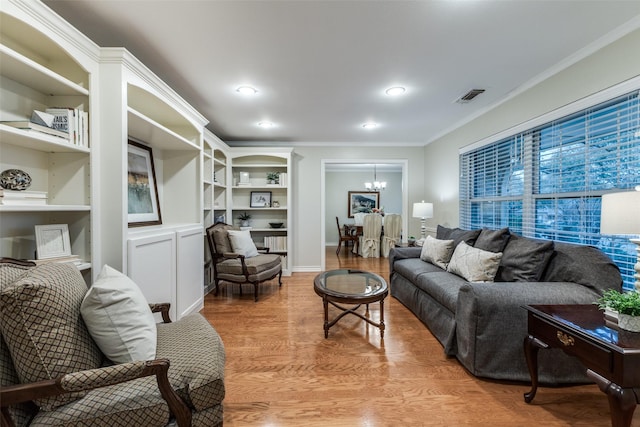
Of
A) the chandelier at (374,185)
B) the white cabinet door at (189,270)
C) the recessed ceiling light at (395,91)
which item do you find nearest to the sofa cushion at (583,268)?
the recessed ceiling light at (395,91)

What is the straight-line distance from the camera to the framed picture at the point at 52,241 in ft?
5.27

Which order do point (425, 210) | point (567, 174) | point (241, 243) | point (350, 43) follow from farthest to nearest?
point (425, 210) < point (241, 243) < point (567, 174) < point (350, 43)

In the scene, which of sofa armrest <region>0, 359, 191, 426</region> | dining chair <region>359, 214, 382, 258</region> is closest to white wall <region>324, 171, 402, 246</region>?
dining chair <region>359, 214, 382, 258</region>

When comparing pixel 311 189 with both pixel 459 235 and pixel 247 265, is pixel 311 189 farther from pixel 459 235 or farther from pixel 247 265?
pixel 459 235

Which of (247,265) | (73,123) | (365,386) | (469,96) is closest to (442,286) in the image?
(365,386)

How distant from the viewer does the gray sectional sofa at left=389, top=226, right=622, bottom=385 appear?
178cm

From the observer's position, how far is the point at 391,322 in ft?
9.29

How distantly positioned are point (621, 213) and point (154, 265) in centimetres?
309

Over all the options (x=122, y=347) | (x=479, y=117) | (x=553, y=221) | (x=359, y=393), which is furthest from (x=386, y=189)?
(x=122, y=347)

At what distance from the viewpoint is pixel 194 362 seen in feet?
4.11

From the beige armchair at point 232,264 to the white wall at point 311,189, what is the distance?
1.28m

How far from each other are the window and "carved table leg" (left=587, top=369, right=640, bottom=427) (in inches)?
51.6

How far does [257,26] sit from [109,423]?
7.42 feet

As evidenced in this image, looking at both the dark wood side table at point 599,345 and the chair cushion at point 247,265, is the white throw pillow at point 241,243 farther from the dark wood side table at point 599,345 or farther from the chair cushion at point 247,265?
the dark wood side table at point 599,345
